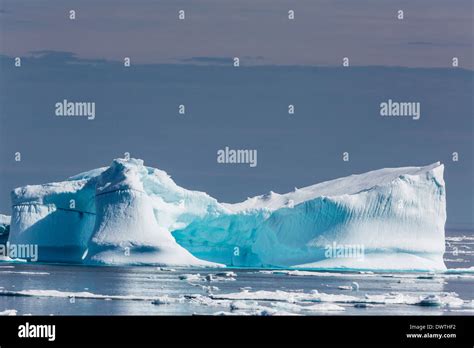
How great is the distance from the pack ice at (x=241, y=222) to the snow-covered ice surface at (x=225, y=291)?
49 centimetres

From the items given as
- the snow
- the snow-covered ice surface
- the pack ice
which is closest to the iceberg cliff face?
the pack ice

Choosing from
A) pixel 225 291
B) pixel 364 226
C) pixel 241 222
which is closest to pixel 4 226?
pixel 241 222

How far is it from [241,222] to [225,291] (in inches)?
276

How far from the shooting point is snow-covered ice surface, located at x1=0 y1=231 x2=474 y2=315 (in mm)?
21000

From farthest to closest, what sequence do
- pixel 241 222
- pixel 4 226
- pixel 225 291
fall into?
1. pixel 4 226
2. pixel 241 222
3. pixel 225 291

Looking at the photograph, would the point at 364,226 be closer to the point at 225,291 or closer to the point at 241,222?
the point at 241,222

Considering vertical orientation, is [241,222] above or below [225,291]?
above

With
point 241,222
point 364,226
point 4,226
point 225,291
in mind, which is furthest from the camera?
point 4,226

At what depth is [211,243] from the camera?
3272 cm

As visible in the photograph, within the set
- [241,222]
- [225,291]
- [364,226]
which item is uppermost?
[241,222]

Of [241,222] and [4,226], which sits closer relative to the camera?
[241,222]

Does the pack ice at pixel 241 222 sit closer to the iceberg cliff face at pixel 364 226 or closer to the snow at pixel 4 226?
the iceberg cliff face at pixel 364 226

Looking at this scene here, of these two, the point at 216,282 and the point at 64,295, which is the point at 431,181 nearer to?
the point at 216,282

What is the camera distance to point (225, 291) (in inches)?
961
